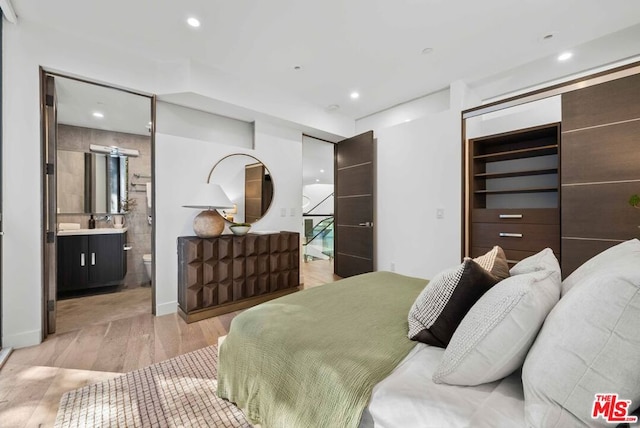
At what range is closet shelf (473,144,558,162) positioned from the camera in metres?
2.84

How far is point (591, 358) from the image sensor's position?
679mm

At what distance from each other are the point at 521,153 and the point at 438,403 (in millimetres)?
3158

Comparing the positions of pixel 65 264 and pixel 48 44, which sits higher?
pixel 48 44

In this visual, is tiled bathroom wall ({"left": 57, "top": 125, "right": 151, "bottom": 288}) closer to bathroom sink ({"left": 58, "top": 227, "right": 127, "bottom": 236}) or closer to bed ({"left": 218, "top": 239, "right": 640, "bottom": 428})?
bathroom sink ({"left": 58, "top": 227, "right": 127, "bottom": 236})

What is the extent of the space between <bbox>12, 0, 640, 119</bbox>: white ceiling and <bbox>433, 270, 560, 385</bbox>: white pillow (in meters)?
2.16

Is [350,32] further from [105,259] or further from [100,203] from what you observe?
[105,259]

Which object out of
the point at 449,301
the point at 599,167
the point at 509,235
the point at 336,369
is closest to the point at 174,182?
the point at 336,369

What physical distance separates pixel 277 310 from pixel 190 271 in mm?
1677

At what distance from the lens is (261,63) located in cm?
288

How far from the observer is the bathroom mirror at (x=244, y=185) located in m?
3.39

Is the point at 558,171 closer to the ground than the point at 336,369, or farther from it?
farther from it

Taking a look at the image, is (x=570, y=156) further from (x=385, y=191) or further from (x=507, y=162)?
(x=385, y=191)

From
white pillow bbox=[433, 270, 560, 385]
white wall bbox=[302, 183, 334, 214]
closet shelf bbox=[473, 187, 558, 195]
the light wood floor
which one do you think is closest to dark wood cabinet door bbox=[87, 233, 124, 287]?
the light wood floor

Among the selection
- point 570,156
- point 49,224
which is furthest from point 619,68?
point 49,224
